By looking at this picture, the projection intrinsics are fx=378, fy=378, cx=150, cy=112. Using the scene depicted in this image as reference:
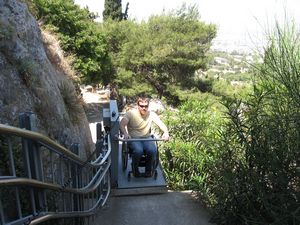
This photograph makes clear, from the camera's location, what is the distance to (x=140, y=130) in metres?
6.32

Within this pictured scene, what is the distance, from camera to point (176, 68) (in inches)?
1194

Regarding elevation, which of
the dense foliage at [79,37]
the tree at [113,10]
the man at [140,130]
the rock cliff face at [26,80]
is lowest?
the man at [140,130]

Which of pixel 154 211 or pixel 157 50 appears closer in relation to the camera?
pixel 154 211

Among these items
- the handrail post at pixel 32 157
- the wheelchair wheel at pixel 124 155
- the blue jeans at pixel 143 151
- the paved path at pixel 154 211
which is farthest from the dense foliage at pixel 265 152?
the handrail post at pixel 32 157

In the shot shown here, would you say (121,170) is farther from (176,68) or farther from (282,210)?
(176,68)

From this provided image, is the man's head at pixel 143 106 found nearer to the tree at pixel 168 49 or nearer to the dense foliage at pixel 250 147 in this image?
the dense foliage at pixel 250 147

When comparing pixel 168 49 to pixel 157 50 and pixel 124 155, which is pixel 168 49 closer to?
pixel 157 50

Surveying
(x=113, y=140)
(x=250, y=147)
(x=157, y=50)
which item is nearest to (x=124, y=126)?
(x=113, y=140)

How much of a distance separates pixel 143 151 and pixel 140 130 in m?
0.38

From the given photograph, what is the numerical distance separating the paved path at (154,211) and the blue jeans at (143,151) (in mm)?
563

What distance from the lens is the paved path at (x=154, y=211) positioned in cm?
514

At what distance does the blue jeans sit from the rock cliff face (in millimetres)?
1089

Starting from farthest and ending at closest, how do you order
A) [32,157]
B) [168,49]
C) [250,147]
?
1. [168,49]
2. [250,147]
3. [32,157]

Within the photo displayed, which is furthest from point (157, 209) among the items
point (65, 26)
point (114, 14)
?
point (114, 14)
